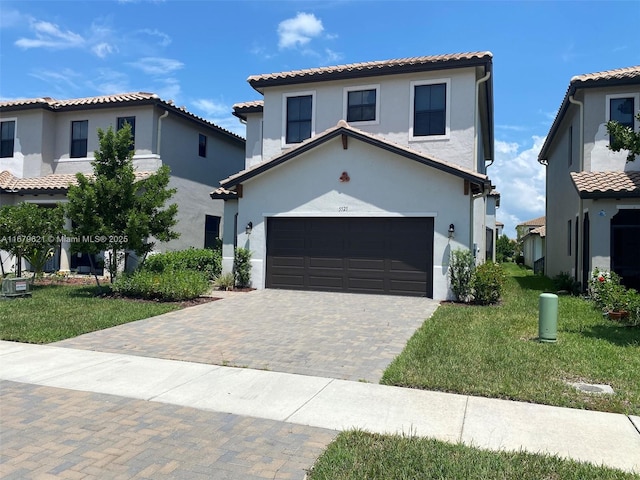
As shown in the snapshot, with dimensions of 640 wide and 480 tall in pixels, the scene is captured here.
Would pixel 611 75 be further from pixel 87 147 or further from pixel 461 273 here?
pixel 87 147

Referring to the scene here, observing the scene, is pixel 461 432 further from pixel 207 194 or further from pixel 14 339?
pixel 207 194

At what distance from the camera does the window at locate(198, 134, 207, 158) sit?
22219mm

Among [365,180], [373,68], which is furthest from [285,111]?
[365,180]

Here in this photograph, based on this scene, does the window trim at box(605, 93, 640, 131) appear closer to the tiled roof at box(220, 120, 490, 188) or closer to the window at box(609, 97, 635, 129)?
the window at box(609, 97, 635, 129)

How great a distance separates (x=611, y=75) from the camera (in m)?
14.8

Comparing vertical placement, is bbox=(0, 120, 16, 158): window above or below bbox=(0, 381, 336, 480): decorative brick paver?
above

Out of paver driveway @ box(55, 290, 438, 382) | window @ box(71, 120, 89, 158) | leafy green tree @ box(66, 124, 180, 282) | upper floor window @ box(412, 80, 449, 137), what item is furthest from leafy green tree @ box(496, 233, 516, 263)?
leafy green tree @ box(66, 124, 180, 282)

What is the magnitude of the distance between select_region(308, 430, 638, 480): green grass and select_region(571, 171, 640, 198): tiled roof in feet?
38.3

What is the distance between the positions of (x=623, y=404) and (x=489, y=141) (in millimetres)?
20898

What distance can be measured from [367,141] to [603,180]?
7.11 m

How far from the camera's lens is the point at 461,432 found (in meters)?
4.82

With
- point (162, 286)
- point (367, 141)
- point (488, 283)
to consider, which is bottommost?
point (162, 286)

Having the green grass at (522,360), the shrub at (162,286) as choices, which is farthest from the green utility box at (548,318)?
the shrub at (162,286)

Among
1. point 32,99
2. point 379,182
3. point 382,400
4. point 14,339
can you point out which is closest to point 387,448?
point 382,400
